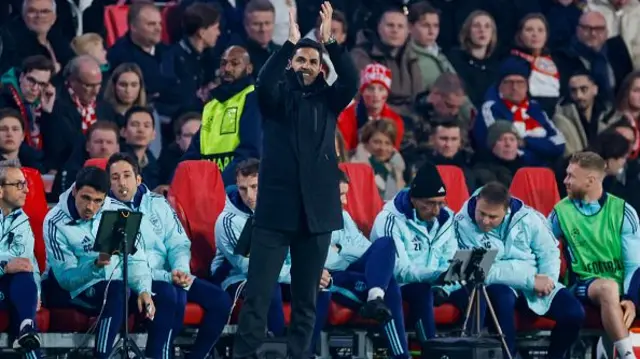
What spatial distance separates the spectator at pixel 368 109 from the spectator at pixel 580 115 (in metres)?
1.62

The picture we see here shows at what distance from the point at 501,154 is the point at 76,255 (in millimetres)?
4532

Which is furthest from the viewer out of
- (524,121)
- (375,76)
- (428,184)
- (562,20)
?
(562,20)

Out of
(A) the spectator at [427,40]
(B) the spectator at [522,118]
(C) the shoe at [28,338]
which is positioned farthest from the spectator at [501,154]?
(C) the shoe at [28,338]

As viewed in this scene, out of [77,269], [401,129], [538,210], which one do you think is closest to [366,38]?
[401,129]

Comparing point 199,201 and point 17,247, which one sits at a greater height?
point 199,201

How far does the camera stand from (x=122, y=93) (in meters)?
15.8

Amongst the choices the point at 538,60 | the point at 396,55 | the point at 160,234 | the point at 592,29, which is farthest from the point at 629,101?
the point at 160,234

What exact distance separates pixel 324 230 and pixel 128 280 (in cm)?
192

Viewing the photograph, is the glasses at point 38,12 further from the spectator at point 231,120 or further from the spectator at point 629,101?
the spectator at point 629,101

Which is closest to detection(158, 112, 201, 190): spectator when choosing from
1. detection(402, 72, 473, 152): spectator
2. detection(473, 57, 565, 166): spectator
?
detection(402, 72, 473, 152): spectator

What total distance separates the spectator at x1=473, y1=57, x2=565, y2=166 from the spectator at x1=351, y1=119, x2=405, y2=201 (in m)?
1.07

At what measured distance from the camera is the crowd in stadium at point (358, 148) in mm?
13438

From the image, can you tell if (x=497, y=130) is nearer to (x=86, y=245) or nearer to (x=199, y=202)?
Answer: (x=199, y=202)

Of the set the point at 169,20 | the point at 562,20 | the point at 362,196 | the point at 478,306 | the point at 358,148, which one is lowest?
the point at 478,306
